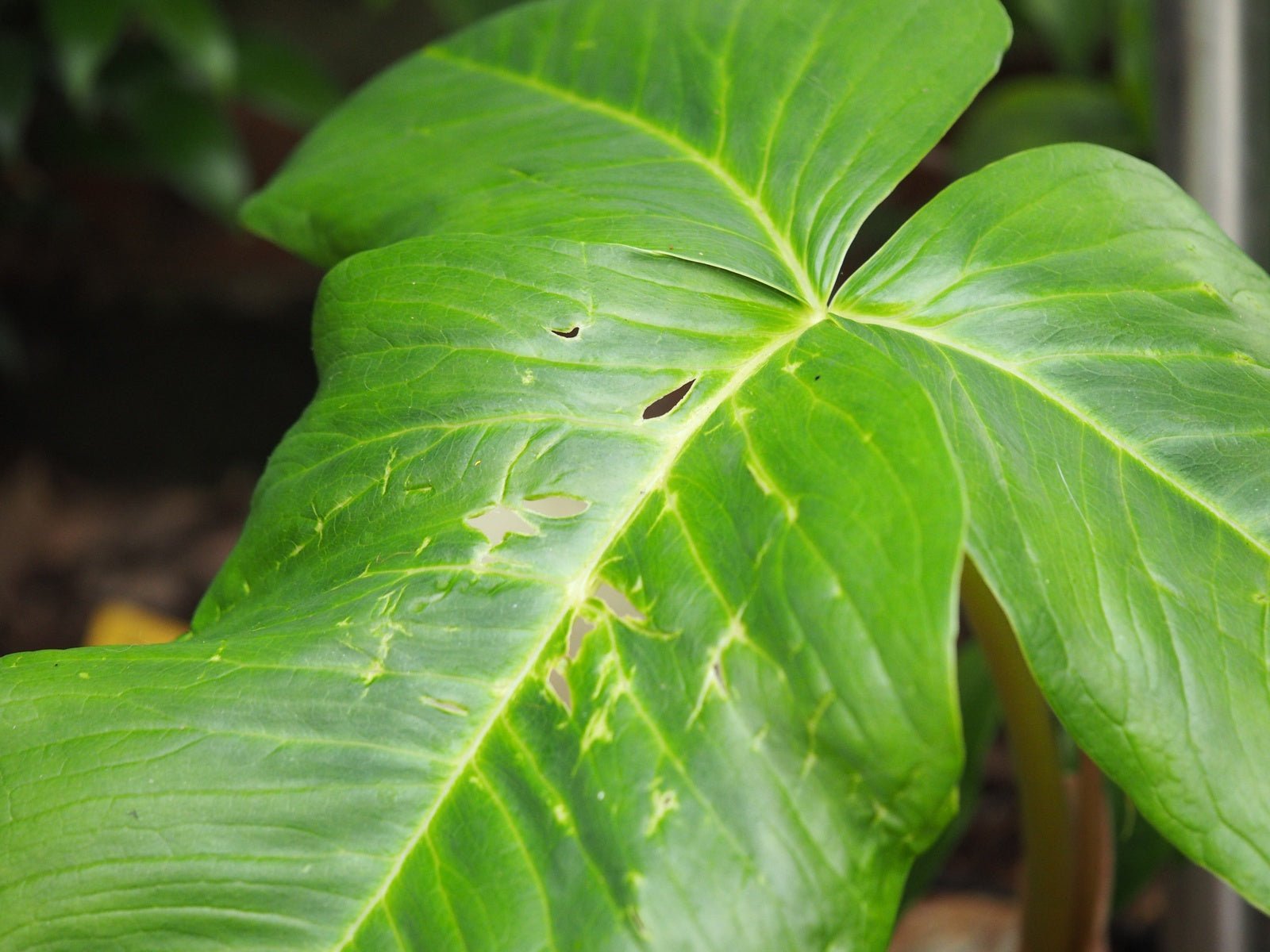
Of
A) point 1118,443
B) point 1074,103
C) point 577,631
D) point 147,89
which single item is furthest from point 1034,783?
point 147,89

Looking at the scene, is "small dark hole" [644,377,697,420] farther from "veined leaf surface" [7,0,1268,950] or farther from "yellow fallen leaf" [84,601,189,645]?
"yellow fallen leaf" [84,601,189,645]

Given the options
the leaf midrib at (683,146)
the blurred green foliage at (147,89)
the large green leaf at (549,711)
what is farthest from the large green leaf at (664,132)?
the blurred green foliage at (147,89)

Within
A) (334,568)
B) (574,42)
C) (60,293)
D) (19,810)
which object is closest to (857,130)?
(574,42)

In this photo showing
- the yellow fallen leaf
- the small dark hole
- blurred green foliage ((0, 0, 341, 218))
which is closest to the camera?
the small dark hole

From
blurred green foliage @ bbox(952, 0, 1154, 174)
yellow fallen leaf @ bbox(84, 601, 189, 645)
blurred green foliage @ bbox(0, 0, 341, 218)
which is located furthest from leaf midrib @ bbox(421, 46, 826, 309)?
blurred green foliage @ bbox(0, 0, 341, 218)

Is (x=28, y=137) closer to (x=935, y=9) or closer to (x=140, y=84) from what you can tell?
(x=140, y=84)

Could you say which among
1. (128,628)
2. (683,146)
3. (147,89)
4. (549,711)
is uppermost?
(683,146)

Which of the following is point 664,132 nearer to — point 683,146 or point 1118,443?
point 683,146

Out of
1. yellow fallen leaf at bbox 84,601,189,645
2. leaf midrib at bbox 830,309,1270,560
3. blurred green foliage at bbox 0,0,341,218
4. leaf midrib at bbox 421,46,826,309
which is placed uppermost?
leaf midrib at bbox 421,46,826,309
